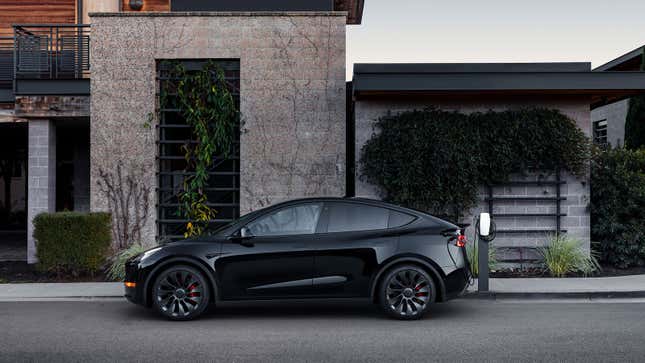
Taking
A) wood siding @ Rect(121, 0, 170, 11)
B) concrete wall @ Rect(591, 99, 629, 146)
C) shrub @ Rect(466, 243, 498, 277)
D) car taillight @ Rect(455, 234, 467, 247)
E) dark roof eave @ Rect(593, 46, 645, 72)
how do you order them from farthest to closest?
concrete wall @ Rect(591, 99, 629, 146)
dark roof eave @ Rect(593, 46, 645, 72)
wood siding @ Rect(121, 0, 170, 11)
shrub @ Rect(466, 243, 498, 277)
car taillight @ Rect(455, 234, 467, 247)

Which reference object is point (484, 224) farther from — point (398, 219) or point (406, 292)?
point (406, 292)

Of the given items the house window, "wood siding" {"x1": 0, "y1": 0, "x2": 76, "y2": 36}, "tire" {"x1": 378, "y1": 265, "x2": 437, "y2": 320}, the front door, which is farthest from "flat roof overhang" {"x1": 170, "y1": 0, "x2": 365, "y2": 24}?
the house window

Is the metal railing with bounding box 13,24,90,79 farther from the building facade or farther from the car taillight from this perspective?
the building facade

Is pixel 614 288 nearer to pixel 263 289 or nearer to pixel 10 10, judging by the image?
pixel 263 289

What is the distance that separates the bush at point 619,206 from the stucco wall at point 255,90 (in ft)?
16.9

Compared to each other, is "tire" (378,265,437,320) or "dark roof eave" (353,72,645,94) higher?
"dark roof eave" (353,72,645,94)

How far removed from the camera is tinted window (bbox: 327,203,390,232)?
7930 mm

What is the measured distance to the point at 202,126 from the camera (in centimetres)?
1251

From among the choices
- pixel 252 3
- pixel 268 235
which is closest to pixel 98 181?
pixel 252 3

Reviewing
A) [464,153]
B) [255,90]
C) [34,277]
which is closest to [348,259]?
[464,153]

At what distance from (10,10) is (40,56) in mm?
3211

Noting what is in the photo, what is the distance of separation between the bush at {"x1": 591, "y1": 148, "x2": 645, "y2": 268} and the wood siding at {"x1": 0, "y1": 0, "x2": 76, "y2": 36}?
13.1 m

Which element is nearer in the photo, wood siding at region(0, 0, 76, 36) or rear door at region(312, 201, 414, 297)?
rear door at region(312, 201, 414, 297)

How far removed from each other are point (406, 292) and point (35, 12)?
13090 mm
